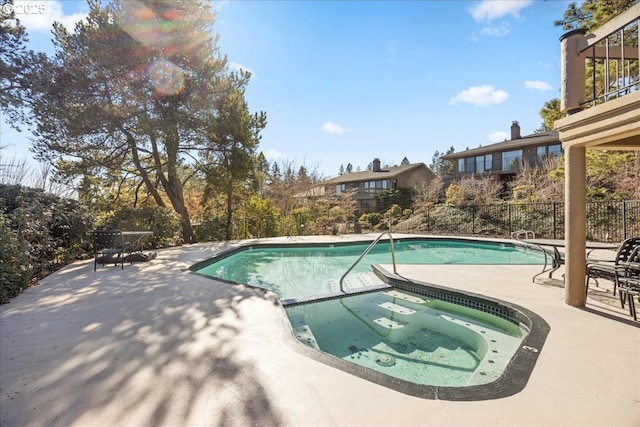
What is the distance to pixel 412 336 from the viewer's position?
4336mm

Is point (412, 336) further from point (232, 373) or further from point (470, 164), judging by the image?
point (470, 164)

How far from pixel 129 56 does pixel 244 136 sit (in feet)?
15.5

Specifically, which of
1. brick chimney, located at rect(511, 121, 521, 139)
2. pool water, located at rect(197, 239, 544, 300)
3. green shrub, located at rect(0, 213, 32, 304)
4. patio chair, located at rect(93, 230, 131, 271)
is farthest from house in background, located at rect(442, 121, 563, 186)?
green shrub, located at rect(0, 213, 32, 304)

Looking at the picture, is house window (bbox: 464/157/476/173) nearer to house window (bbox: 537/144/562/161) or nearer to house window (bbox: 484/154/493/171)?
house window (bbox: 484/154/493/171)

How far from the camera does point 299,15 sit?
8.69 meters

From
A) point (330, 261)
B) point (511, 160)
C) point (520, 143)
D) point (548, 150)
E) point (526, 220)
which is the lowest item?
point (330, 261)

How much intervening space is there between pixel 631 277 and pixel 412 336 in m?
2.74

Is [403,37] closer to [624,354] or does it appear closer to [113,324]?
[624,354]

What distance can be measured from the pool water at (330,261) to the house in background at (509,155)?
12440 mm

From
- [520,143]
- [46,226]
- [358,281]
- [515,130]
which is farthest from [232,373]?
[515,130]

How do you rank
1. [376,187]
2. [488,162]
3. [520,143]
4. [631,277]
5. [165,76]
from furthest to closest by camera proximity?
[376,187] → [488,162] → [520,143] → [165,76] → [631,277]

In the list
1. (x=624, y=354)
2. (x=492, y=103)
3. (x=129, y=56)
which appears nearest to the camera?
(x=624, y=354)

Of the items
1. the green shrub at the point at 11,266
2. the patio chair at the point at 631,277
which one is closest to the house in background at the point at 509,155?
the patio chair at the point at 631,277

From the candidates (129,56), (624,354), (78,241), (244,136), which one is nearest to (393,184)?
(244,136)
